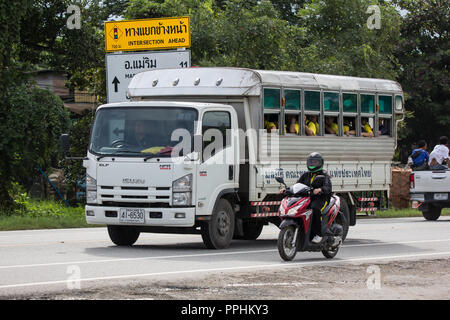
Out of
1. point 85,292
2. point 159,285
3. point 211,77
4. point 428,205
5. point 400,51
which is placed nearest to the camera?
point 85,292

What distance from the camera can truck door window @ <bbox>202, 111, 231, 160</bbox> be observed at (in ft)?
49.7

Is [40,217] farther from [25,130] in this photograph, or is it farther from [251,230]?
[251,230]

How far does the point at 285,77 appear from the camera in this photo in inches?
655

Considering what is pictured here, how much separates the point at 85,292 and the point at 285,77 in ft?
25.8

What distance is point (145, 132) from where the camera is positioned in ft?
49.0

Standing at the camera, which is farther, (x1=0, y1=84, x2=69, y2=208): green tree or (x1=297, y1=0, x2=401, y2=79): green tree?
(x1=297, y1=0, x2=401, y2=79): green tree

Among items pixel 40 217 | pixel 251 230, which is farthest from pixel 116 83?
pixel 251 230

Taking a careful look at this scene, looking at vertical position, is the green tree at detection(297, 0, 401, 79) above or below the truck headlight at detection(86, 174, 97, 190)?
above

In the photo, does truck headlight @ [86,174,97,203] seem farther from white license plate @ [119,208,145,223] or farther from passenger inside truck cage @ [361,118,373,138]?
passenger inside truck cage @ [361,118,373,138]

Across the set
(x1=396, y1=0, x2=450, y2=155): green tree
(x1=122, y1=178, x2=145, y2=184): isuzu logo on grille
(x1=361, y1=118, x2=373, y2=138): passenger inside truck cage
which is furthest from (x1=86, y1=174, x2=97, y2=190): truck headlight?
(x1=396, y1=0, x2=450, y2=155): green tree

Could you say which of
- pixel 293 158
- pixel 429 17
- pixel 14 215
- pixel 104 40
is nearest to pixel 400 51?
pixel 429 17

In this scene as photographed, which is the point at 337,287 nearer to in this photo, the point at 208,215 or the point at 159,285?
the point at 159,285

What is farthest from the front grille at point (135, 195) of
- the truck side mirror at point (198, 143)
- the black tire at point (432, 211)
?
the black tire at point (432, 211)

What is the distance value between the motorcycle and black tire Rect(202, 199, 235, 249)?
1.80 metres
